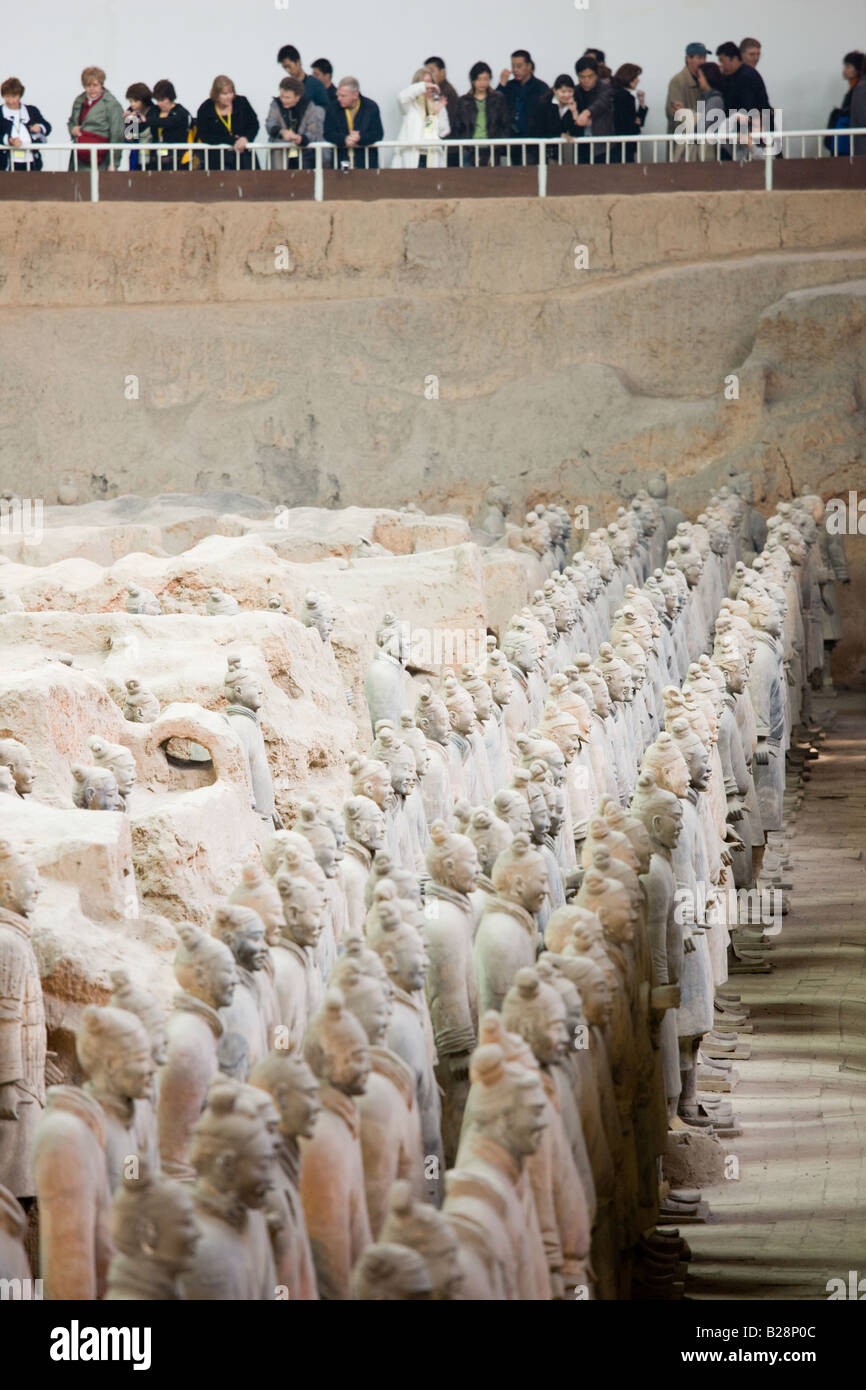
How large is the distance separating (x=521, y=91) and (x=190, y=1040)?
12.1m

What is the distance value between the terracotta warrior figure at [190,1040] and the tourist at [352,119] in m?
11.4

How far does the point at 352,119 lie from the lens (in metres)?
15.3

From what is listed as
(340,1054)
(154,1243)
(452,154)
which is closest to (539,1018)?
(340,1054)

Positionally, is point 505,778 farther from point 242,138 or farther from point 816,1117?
point 242,138

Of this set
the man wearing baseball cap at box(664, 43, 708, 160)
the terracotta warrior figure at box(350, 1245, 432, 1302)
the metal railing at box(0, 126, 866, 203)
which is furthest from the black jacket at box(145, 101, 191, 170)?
the terracotta warrior figure at box(350, 1245, 432, 1302)

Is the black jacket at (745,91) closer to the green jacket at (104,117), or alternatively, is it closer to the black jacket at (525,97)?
the black jacket at (525,97)

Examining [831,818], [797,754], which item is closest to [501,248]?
[797,754]

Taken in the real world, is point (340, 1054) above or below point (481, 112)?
below

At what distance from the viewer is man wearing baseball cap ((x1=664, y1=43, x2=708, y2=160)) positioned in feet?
47.7

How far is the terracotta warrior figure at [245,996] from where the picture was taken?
4.51 metres

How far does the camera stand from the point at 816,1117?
6.50m

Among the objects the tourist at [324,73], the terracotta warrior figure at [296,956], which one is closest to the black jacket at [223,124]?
the tourist at [324,73]

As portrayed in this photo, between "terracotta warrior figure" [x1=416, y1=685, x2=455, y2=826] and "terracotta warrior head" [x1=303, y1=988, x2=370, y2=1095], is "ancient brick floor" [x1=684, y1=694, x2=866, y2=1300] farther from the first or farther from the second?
"terracotta warrior head" [x1=303, y1=988, x2=370, y2=1095]

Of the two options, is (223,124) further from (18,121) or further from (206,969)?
(206,969)
